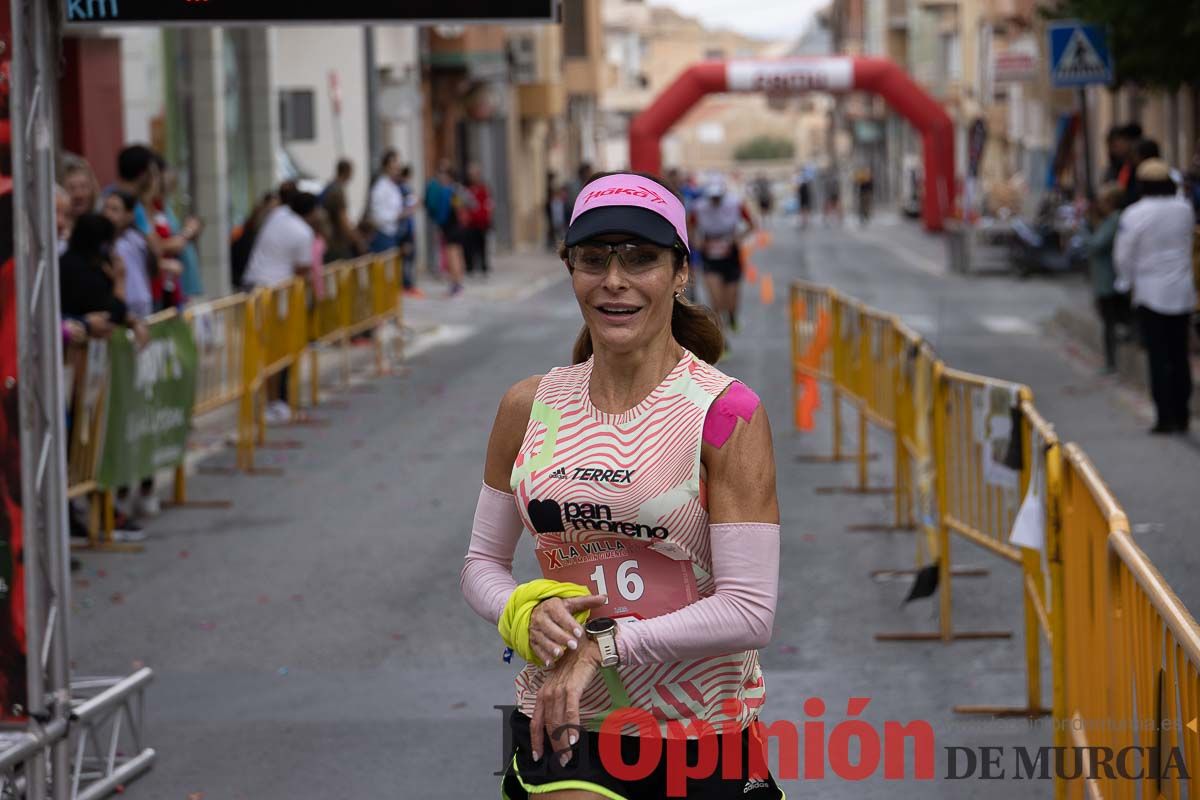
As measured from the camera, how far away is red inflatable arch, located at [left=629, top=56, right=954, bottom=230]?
45.3m

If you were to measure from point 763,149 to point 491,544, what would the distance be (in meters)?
156

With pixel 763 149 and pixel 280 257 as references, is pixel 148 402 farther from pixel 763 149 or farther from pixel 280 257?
pixel 763 149

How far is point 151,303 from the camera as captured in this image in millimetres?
13547

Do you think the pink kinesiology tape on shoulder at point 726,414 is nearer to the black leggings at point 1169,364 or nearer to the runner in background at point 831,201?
the black leggings at point 1169,364

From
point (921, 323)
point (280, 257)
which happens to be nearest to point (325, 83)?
point (921, 323)

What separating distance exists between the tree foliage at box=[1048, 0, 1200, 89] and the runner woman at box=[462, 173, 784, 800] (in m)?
14.6

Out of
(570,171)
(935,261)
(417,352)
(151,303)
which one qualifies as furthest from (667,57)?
(151,303)

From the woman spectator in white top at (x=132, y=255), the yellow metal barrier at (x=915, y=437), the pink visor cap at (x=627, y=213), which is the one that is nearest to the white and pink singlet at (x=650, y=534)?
the pink visor cap at (x=627, y=213)

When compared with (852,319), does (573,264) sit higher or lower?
higher

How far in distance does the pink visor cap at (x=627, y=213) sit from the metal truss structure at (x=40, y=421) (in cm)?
271

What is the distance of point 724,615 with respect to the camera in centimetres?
374

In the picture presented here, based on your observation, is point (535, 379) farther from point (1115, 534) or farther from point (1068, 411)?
point (1068, 411)

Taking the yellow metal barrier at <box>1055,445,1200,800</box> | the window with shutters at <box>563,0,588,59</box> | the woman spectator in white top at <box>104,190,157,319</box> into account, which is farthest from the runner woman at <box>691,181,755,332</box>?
the window with shutters at <box>563,0,588,59</box>

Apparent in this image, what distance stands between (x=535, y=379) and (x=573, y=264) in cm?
28
